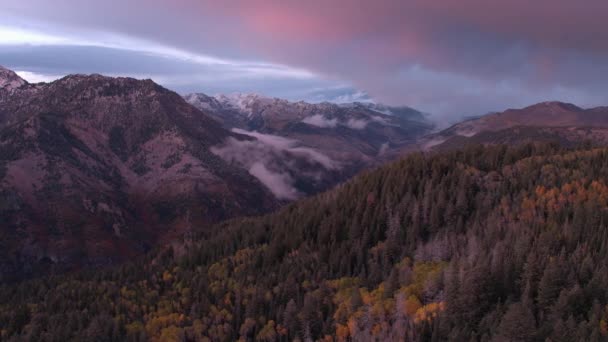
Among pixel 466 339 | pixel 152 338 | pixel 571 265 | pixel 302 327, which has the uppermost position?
pixel 571 265

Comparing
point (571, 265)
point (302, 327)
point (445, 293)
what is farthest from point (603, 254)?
point (302, 327)

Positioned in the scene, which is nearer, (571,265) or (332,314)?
(571,265)

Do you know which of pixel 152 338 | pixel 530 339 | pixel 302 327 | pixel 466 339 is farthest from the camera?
pixel 152 338

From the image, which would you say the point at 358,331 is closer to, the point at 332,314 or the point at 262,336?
the point at 332,314

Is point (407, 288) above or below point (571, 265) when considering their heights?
below

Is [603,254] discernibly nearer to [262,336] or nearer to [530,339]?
[530,339]

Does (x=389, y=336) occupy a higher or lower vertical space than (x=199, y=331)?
higher

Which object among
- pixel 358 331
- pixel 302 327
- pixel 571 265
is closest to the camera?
pixel 571 265

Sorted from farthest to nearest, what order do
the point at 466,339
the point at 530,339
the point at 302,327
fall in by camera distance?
the point at 302,327 → the point at 466,339 → the point at 530,339

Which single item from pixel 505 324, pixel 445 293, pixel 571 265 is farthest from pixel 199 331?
pixel 571 265
